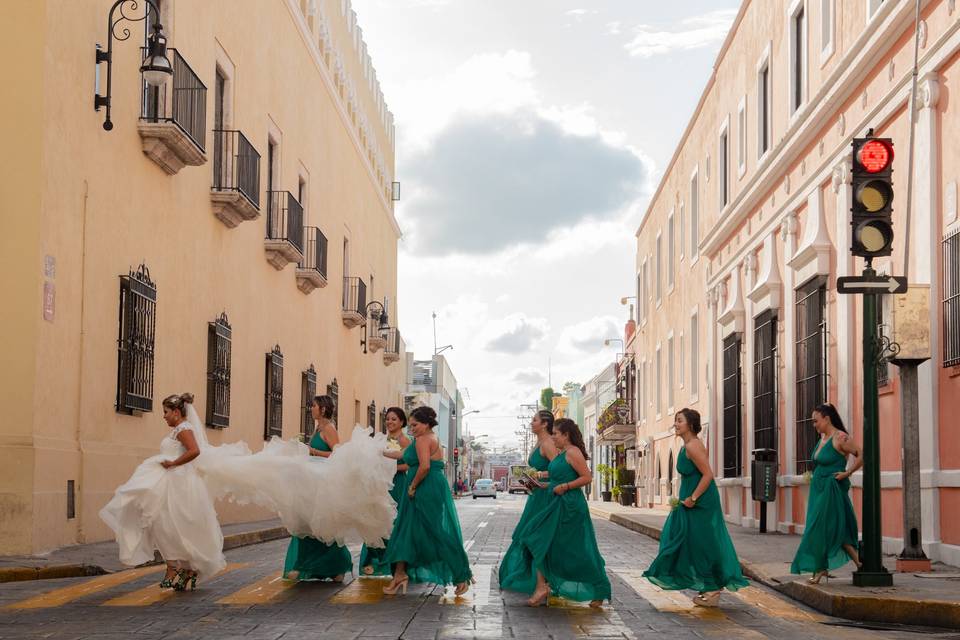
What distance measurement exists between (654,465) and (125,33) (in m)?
29.9

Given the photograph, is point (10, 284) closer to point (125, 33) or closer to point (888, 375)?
point (125, 33)

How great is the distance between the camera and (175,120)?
18.3m

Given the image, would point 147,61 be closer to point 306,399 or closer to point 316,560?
point 316,560

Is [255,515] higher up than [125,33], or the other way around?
[125,33]

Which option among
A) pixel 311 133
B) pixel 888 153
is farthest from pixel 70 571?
pixel 311 133

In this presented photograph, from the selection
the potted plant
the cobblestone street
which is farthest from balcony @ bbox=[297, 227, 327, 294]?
the potted plant

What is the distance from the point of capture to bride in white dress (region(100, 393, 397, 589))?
11828 mm

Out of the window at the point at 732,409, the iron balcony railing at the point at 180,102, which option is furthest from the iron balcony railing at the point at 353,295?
the iron balcony railing at the point at 180,102

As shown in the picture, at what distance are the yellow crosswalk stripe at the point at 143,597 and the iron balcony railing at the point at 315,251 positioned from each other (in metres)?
19.6

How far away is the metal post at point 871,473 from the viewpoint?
11.6 meters

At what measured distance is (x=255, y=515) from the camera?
26.6 m

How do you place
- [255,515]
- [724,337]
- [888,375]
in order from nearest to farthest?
1. [888,375]
2. [255,515]
3. [724,337]

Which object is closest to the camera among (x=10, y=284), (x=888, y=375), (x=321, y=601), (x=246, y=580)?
(x=321, y=601)

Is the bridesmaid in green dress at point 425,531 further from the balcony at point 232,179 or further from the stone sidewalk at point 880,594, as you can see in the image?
the balcony at point 232,179
